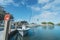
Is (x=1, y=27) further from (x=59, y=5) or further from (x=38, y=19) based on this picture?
(x=59, y=5)

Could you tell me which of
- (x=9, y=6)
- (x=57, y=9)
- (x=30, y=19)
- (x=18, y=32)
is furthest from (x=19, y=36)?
(x=57, y=9)

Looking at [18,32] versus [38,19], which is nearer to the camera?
[38,19]

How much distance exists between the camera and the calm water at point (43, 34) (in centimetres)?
501

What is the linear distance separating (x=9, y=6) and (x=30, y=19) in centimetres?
73

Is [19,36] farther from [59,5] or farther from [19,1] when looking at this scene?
[59,5]

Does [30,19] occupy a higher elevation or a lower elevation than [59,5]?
lower

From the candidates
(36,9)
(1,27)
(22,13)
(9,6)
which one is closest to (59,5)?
(36,9)

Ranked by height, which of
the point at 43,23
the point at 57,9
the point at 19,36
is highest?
the point at 57,9

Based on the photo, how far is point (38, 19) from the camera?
4.91m

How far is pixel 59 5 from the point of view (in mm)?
4922

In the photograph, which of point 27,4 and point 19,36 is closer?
point 27,4

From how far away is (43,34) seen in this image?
5227 mm

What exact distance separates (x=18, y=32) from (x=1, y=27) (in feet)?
3.54

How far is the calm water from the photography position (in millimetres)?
5012
